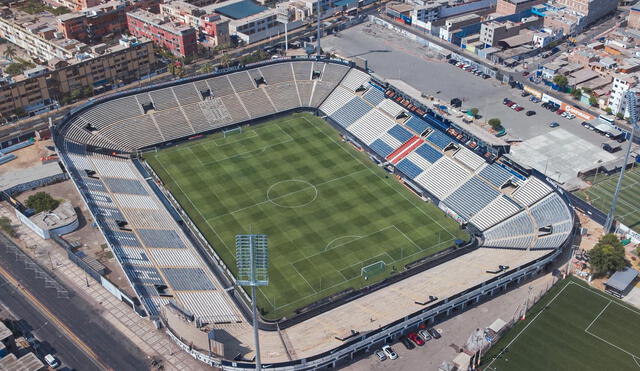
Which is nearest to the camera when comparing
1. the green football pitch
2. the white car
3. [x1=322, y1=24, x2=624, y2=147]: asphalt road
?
the white car

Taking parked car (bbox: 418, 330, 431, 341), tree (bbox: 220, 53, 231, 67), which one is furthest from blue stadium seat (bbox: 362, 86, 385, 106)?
parked car (bbox: 418, 330, 431, 341)

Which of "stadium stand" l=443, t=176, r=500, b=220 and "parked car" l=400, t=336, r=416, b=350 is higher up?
"stadium stand" l=443, t=176, r=500, b=220

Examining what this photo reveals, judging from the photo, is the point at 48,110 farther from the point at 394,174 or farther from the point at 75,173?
the point at 394,174

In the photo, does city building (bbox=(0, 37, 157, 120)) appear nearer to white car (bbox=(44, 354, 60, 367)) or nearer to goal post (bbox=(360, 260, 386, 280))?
white car (bbox=(44, 354, 60, 367))

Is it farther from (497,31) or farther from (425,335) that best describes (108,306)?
(497,31)

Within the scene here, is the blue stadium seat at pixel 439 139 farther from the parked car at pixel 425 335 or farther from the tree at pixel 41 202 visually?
the tree at pixel 41 202

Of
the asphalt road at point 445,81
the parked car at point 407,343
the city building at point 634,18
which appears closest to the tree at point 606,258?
the parked car at point 407,343

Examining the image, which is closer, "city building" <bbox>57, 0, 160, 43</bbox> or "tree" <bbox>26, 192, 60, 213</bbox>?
"tree" <bbox>26, 192, 60, 213</bbox>
